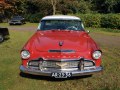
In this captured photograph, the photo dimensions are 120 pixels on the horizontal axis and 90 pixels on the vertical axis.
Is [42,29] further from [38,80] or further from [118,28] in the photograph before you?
[118,28]

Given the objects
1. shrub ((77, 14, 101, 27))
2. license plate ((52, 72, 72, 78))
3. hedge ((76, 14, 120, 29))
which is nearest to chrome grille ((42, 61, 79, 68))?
license plate ((52, 72, 72, 78))

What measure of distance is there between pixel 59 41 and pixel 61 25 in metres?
1.88

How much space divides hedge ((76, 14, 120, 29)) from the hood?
1899 centimetres

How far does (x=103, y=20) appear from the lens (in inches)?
1168

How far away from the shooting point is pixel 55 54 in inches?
295

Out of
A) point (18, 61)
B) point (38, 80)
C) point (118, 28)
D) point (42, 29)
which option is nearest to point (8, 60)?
point (18, 61)

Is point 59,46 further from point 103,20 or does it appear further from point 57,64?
point 103,20

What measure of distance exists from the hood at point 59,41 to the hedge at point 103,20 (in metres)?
19.0

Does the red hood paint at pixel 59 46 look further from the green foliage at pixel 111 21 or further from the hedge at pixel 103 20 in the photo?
the hedge at pixel 103 20

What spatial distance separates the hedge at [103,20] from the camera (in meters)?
27.6

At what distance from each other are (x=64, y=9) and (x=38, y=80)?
1547 inches

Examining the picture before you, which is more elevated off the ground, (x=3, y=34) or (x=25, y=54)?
(x=25, y=54)

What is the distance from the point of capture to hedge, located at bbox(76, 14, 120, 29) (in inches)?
1085

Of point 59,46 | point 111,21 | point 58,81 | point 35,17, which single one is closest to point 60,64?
point 59,46
